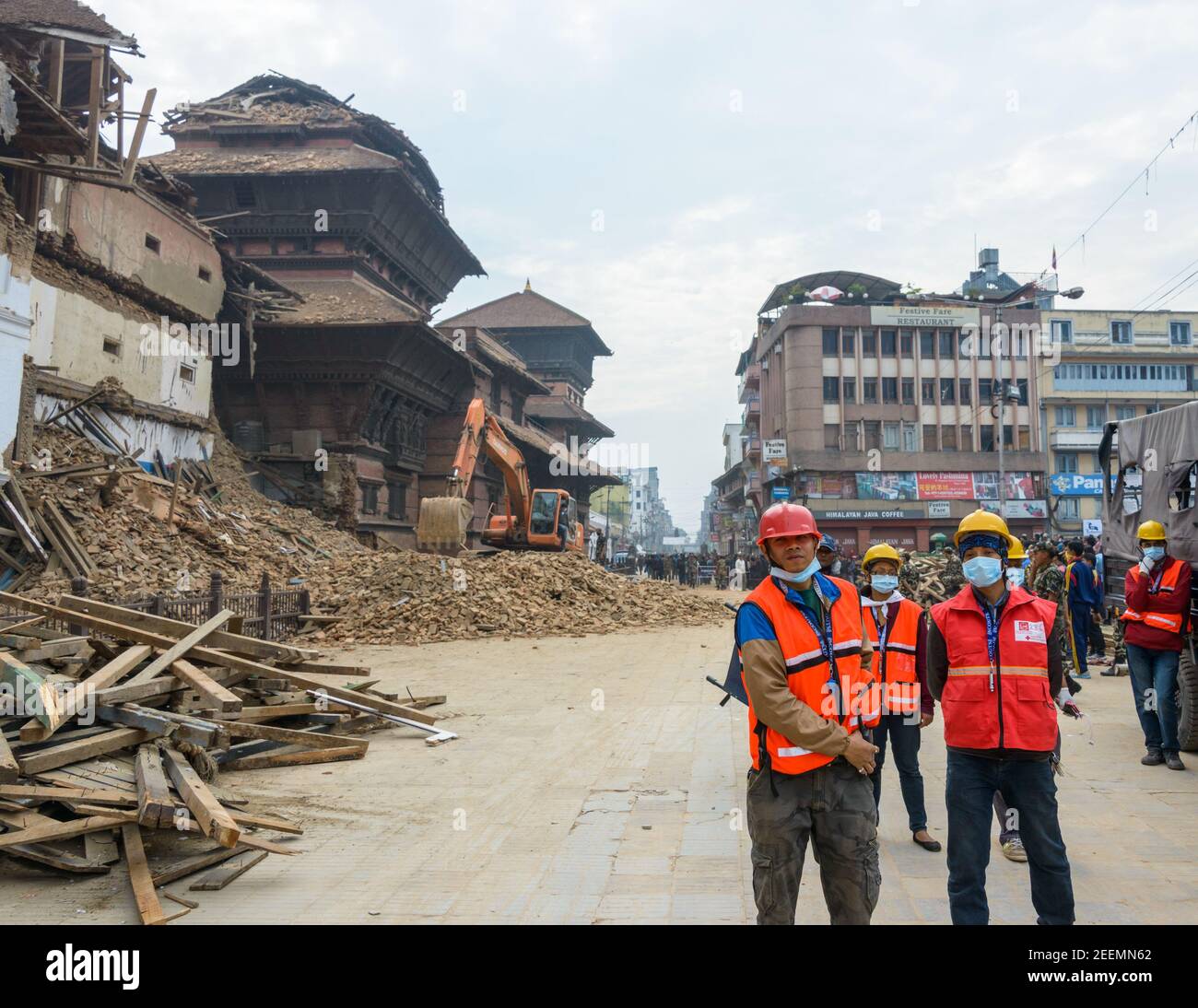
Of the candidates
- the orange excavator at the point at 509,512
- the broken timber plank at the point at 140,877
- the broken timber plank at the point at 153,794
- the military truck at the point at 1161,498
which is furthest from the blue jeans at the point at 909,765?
the orange excavator at the point at 509,512

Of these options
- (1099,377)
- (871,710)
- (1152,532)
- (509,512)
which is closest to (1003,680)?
(871,710)

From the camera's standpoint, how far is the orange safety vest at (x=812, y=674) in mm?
3256

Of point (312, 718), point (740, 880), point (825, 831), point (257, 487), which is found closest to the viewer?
point (825, 831)

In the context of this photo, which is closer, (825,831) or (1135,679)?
(825,831)

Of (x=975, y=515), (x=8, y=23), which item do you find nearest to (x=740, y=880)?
(x=975, y=515)

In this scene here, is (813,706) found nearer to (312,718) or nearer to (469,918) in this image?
(469,918)

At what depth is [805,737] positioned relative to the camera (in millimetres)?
3135

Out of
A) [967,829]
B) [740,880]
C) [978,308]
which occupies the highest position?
[978,308]

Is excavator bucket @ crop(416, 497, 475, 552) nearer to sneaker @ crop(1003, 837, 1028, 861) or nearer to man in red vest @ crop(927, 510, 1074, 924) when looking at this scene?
sneaker @ crop(1003, 837, 1028, 861)

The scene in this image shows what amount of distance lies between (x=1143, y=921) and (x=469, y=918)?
3228mm

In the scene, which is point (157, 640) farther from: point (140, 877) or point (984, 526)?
point (984, 526)

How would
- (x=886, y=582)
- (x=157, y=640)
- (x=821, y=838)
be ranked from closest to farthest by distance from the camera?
(x=821, y=838), (x=886, y=582), (x=157, y=640)

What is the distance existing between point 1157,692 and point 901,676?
11.5ft
